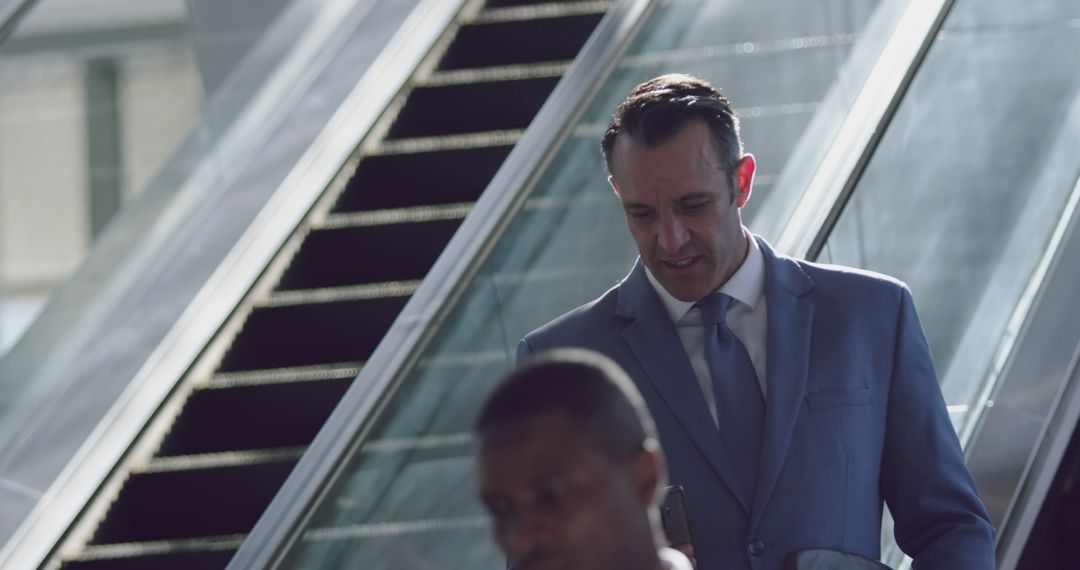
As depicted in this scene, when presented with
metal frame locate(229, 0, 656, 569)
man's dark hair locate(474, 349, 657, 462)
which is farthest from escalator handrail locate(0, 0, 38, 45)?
man's dark hair locate(474, 349, 657, 462)

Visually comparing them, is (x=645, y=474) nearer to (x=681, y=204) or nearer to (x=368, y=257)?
(x=681, y=204)

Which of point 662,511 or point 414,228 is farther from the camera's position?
point 414,228

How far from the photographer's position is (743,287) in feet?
8.23

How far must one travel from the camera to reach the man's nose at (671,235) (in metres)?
2.36

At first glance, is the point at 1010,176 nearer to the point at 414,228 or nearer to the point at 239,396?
the point at 414,228

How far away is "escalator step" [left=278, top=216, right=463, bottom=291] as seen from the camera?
A: 6086mm

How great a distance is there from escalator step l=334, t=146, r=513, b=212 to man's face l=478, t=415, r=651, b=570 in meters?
5.06

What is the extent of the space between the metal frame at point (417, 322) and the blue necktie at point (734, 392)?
73.7 inches

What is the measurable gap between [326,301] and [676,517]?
12.1 ft

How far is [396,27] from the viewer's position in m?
7.01

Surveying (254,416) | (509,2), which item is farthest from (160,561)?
(509,2)

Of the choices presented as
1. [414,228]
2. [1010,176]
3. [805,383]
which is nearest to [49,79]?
[414,228]

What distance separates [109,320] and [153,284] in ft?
0.68

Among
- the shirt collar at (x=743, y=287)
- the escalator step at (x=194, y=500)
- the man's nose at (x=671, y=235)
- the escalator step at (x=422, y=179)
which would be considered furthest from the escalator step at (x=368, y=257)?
the man's nose at (x=671, y=235)
